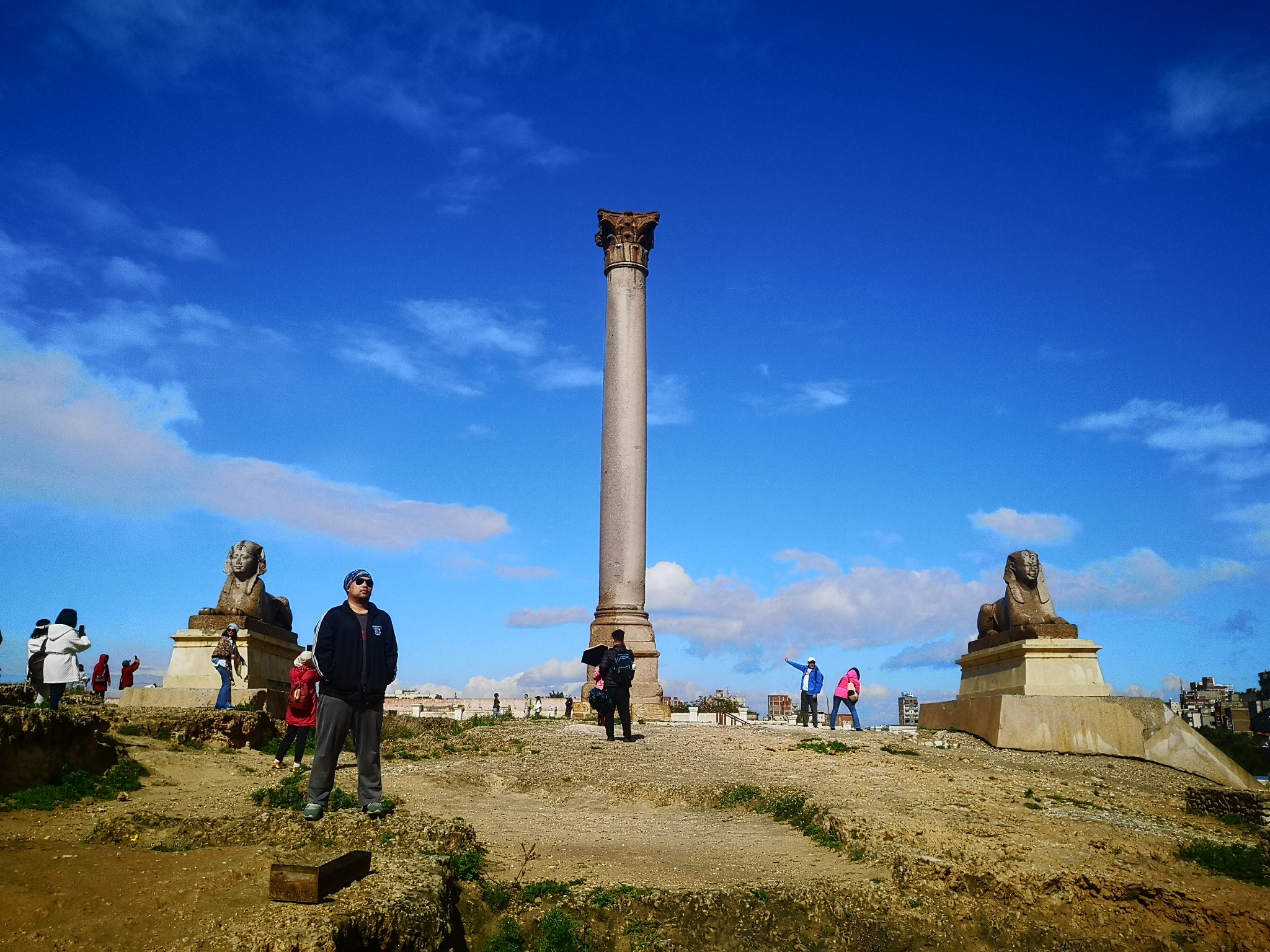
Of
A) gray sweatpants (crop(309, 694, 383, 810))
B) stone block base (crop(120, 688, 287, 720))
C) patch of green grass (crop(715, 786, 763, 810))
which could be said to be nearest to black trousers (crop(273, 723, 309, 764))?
stone block base (crop(120, 688, 287, 720))

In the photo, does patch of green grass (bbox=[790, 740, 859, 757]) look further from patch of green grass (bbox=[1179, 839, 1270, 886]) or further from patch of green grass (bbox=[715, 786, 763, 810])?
patch of green grass (bbox=[1179, 839, 1270, 886])

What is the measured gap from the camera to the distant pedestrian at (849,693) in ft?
62.3

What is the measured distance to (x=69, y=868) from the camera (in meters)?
6.05

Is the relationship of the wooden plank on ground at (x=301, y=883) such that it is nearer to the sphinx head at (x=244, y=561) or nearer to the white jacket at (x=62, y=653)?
the white jacket at (x=62, y=653)

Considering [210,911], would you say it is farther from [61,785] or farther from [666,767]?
[666,767]

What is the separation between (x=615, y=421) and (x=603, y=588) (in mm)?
3952

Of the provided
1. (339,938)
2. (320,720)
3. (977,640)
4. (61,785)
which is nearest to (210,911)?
(339,938)

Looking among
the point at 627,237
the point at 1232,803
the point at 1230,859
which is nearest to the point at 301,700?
the point at 1230,859

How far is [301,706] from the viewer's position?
38.6 feet

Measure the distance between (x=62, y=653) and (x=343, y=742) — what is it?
6.17 m

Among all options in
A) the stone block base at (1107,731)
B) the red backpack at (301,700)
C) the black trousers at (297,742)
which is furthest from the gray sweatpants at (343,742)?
the stone block base at (1107,731)

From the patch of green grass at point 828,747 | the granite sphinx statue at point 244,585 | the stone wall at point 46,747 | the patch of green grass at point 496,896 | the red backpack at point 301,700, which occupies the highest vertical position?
the granite sphinx statue at point 244,585

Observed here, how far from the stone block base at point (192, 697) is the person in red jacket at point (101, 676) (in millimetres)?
4631

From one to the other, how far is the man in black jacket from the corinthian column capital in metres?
17.6
